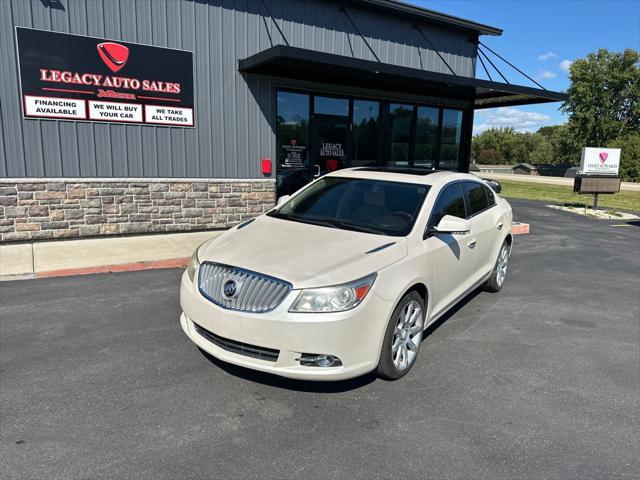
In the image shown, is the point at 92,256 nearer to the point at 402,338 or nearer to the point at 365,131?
the point at 402,338

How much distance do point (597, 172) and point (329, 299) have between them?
17282 mm

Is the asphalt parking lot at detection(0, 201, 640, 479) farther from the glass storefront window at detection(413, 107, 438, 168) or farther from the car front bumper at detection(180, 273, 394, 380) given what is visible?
the glass storefront window at detection(413, 107, 438, 168)

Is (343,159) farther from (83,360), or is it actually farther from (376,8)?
(83,360)

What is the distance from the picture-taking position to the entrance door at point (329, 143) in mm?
12250

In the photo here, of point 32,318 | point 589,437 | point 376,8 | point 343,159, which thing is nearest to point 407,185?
point 589,437

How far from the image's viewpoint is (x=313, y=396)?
3.66m

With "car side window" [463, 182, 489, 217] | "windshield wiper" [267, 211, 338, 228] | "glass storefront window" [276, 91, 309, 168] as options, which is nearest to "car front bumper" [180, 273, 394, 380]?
"windshield wiper" [267, 211, 338, 228]

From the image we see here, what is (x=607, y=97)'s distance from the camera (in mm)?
66188

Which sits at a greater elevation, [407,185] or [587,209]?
[407,185]

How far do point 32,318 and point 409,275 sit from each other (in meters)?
4.08

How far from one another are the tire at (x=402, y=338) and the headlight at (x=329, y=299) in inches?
17.4

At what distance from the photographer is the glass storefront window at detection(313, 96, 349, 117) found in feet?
39.9

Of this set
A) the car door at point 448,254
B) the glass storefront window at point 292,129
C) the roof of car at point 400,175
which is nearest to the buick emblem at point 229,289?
the car door at point 448,254

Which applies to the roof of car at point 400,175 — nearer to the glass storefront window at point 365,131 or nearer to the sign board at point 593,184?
the glass storefront window at point 365,131
